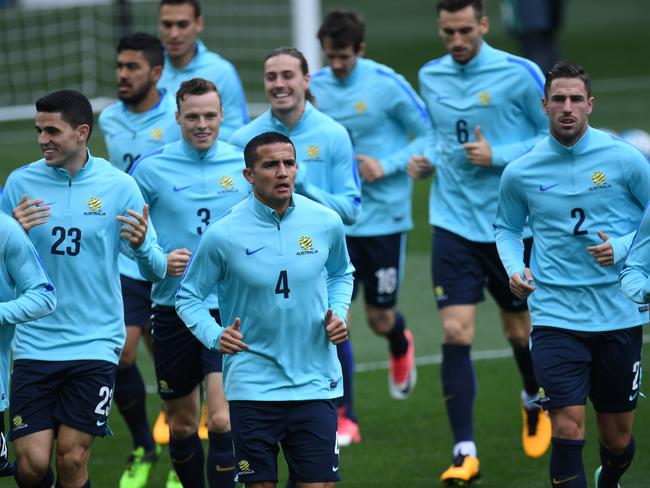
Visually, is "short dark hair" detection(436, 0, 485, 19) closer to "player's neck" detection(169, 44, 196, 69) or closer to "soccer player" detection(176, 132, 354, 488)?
"player's neck" detection(169, 44, 196, 69)

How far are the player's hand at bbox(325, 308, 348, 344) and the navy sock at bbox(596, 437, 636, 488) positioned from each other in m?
1.79

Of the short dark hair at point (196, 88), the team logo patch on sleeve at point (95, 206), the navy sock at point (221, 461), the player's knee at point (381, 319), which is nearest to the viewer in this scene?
the team logo patch on sleeve at point (95, 206)

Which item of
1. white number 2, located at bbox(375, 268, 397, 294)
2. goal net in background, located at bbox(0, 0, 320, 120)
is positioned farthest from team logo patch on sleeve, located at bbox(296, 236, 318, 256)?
goal net in background, located at bbox(0, 0, 320, 120)

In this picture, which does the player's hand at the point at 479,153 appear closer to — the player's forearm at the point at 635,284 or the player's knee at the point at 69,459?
the player's forearm at the point at 635,284

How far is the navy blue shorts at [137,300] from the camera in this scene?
369 inches

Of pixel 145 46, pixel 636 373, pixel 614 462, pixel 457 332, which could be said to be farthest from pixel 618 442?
pixel 145 46

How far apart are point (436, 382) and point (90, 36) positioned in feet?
47.1

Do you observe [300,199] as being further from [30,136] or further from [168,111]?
[30,136]

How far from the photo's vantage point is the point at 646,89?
1019 inches

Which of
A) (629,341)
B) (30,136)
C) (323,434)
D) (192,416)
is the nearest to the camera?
(323,434)

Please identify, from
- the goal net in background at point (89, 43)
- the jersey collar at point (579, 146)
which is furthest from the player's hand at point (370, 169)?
the goal net in background at point (89, 43)

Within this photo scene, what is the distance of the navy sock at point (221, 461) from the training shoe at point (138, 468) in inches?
47.1

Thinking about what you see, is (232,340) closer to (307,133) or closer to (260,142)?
(260,142)

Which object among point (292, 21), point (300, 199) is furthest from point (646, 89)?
point (300, 199)
